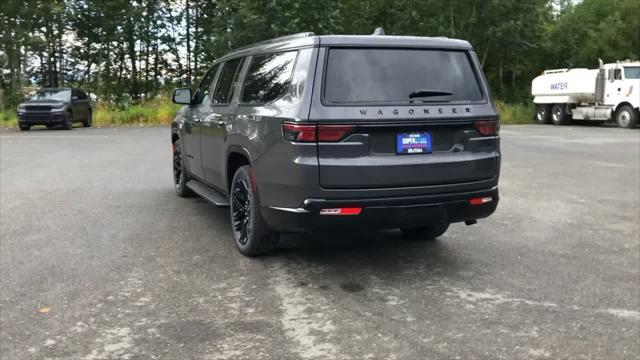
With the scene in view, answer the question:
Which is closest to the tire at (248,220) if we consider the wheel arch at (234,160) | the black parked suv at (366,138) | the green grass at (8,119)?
the black parked suv at (366,138)

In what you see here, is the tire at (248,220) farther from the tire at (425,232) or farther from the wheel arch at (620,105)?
the wheel arch at (620,105)

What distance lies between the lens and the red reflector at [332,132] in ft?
14.2

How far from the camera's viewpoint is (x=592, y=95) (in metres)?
26.5

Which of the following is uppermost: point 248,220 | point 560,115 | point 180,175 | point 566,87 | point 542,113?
point 566,87

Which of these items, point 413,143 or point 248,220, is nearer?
point 413,143

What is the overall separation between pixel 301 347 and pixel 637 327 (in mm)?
2060

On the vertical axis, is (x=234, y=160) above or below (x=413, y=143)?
below

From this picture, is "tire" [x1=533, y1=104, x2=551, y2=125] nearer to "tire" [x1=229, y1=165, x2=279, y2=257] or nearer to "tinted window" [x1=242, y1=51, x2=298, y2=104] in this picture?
"tinted window" [x1=242, y1=51, x2=298, y2=104]

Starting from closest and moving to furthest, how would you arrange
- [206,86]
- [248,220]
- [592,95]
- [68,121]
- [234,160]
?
1. [248,220]
2. [234,160]
3. [206,86]
4. [68,121]
5. [592,95]

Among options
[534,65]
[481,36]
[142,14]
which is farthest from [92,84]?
[534,65]

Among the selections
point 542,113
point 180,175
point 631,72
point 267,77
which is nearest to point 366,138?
point 267,77

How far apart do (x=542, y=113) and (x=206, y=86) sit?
85.3 feet

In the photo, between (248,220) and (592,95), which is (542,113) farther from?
(248,220)

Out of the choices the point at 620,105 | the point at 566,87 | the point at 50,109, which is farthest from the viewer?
the point at 566,87
